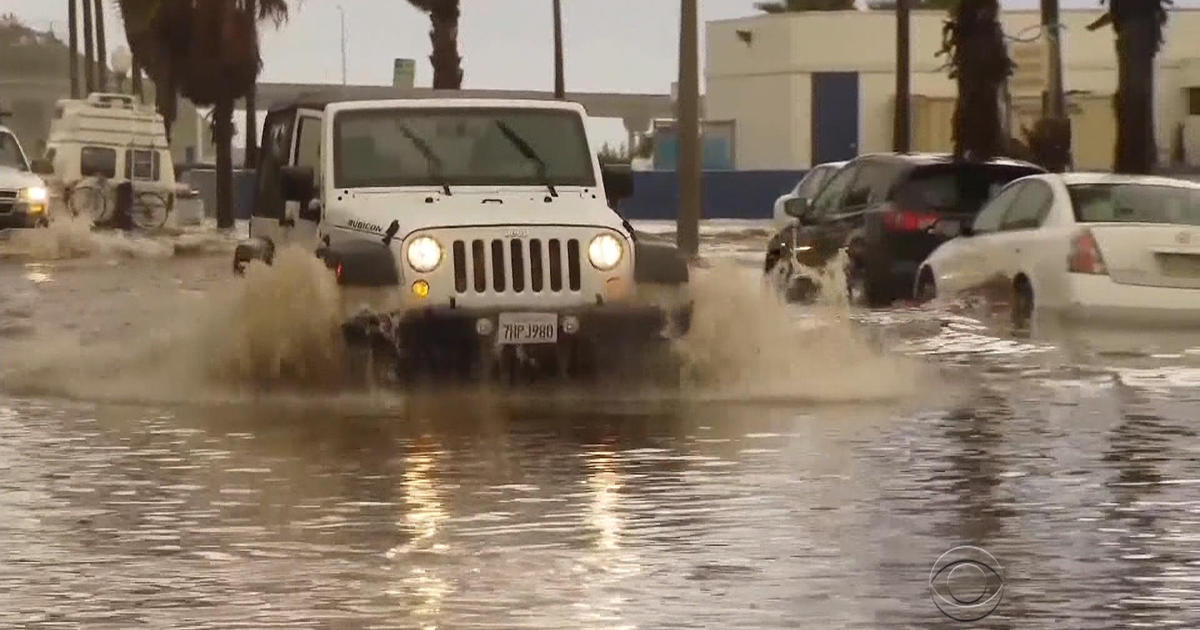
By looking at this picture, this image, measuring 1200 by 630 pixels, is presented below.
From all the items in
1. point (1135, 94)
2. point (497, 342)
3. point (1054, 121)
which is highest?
point (1135, 94)

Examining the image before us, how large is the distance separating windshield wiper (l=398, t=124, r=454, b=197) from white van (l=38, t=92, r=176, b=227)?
109ft

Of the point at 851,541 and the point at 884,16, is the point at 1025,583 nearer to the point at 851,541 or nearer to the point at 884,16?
the point at 851,541

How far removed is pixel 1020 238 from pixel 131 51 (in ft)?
194

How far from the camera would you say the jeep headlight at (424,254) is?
1557 cm

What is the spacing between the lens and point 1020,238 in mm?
20688

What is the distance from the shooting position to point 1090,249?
19.5 meters

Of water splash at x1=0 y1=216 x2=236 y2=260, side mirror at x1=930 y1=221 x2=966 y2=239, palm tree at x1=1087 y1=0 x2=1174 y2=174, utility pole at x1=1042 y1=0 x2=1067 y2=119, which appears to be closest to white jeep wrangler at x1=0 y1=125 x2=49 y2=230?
water splash at x1=0 y1=216 x2=236 y2=260

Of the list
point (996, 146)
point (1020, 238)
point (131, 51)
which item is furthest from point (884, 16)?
point (1020, 238)

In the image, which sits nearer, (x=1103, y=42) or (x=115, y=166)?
(x=115, y=166)

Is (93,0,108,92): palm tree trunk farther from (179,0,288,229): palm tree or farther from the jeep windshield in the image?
the jeep windshield

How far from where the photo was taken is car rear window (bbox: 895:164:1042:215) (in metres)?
25.2

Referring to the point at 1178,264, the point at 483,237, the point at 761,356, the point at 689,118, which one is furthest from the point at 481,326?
the point at 689,118

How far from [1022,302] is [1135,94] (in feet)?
43.7

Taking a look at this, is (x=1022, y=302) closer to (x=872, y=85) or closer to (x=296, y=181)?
(x=296, y=181)
